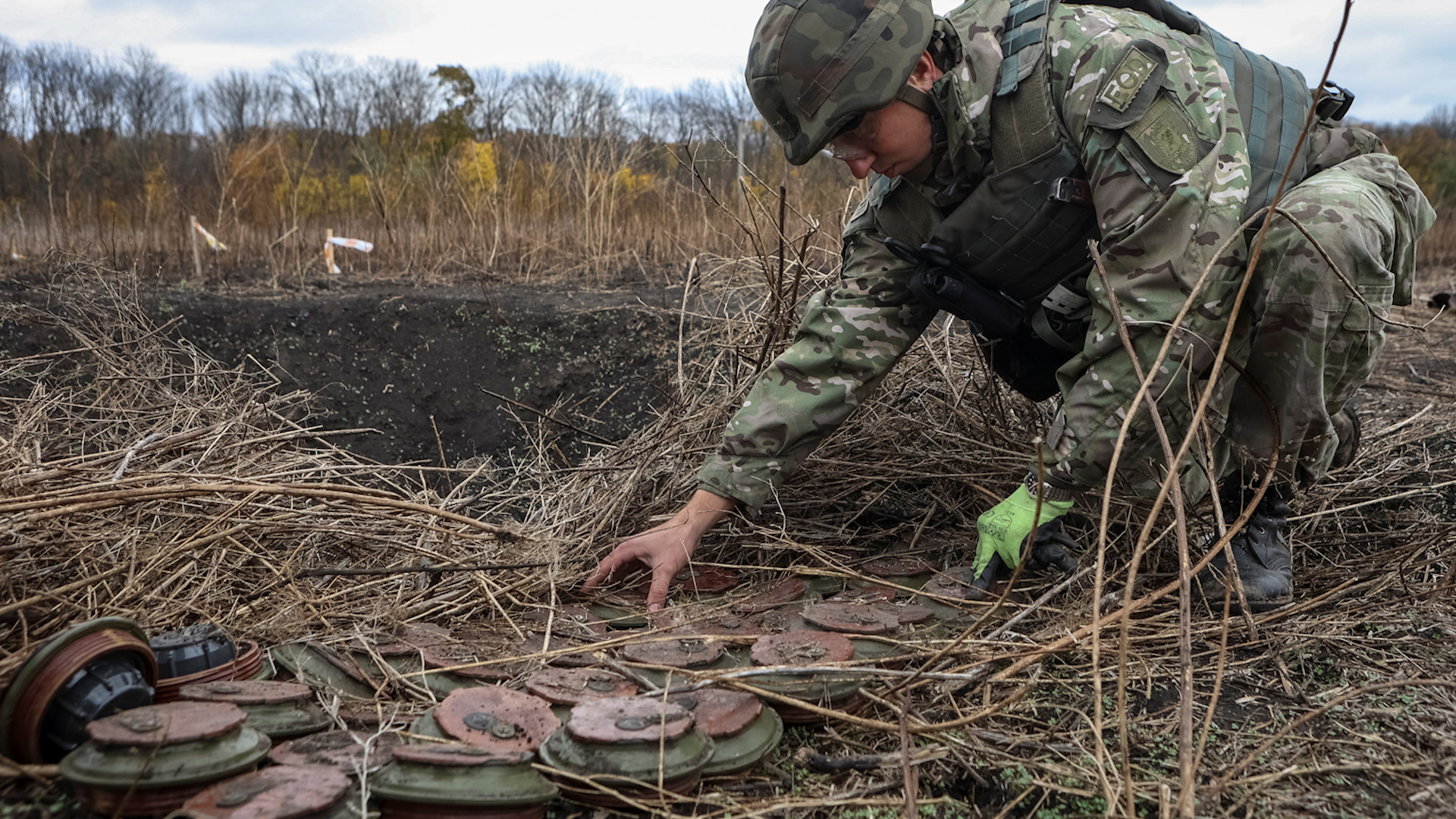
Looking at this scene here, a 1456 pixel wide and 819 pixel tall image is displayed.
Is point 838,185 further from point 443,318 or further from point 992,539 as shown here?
point 992,539

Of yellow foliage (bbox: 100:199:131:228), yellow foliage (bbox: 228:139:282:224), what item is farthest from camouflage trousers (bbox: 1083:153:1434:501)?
yellow foliage (bbox: 100:199:131:228)

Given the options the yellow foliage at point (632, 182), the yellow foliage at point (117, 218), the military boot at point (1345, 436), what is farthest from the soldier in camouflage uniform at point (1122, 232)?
the yellow foliage at point (117, 218)

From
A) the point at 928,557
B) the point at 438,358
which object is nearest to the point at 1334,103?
the point at 928,557

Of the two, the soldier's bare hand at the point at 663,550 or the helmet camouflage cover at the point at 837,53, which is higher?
the helmet camouflage cover at the point at 837,53

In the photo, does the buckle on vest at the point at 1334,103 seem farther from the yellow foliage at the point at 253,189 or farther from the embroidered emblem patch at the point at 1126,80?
the yellow foliage at the point at 253,189

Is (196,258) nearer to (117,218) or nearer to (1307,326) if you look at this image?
(117,218)

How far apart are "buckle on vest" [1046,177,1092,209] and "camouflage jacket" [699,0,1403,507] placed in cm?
3

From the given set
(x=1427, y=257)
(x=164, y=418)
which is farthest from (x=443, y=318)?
(x=1427, y=257)

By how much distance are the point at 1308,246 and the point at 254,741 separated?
2.19 meters

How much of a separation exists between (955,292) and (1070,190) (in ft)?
1.14

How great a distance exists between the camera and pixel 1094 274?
203 centimetres

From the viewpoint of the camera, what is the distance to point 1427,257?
13.6m

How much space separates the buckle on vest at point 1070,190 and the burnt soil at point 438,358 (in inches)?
100

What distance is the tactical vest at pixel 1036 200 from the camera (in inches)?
80.7
